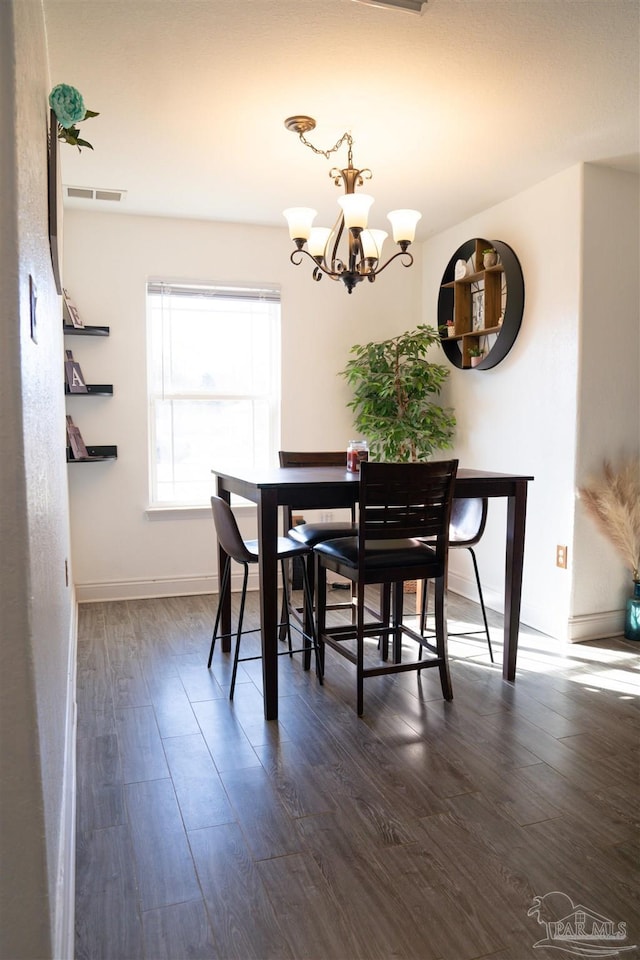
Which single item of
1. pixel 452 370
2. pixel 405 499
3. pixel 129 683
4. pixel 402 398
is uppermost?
pixel 452 370

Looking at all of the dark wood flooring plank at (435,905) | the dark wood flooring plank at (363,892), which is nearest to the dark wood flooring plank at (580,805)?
the dark wood flooring plank at (435,905)

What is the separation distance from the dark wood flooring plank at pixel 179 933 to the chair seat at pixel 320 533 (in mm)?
1724

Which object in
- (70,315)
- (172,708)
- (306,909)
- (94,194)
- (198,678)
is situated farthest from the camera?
(70,315)

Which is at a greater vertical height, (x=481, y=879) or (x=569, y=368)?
(x=569, y=368)

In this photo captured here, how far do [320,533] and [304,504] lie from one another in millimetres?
548

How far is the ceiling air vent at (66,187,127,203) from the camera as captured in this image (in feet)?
12.5

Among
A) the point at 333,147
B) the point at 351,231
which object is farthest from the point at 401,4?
the point at 333,147

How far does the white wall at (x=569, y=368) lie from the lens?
3541 millimetres

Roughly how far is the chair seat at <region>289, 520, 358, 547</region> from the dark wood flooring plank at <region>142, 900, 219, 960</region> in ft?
5.65

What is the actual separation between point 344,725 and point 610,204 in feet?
9.78

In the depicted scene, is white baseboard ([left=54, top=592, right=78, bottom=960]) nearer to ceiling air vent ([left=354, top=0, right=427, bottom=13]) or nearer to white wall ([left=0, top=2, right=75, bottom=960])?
white wall ([left=0, top=2, right=75, bottom=960])

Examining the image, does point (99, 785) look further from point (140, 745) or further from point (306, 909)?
point (306, 909)

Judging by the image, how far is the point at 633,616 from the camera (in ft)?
12.0

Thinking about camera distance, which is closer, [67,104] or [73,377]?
[67,104]
